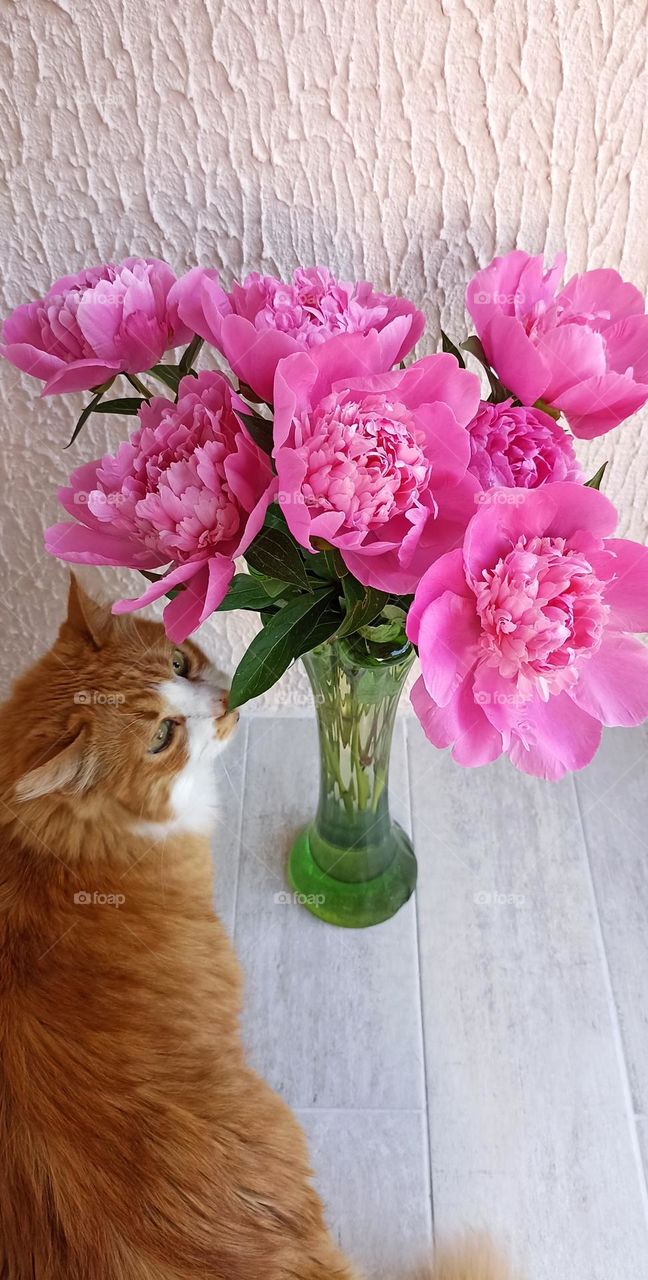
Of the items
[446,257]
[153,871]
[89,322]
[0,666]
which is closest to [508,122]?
[446,257]

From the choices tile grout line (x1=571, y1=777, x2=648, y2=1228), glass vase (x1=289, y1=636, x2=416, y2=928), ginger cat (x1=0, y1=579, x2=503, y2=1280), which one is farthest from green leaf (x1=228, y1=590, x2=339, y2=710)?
tile grout line (x1=571, y1=777, x2=648, y2=1228)

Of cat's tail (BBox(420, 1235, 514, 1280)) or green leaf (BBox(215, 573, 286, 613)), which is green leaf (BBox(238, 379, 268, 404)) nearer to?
green leaf (BBox(215, 573, 286, 613))

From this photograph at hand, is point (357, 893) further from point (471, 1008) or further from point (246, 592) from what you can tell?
point (246, 592)

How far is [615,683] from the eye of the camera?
0.50m

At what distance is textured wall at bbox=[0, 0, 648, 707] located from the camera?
0.70 meters

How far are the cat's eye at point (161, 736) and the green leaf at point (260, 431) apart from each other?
0.35 m

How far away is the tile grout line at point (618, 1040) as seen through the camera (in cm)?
92

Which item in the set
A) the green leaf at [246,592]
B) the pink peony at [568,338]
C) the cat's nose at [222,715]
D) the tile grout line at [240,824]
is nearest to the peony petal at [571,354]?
the pink peony at [568,338]

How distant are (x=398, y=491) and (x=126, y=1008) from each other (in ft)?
1.73

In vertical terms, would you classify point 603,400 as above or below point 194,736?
above

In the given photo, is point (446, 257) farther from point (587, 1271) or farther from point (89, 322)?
point (587, 1271)

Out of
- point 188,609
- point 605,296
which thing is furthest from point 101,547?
point 605,296

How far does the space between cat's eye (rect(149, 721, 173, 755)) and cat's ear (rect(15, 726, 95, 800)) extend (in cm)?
6

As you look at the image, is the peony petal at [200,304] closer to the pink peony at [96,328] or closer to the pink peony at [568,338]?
the pink peony at [96,328]
